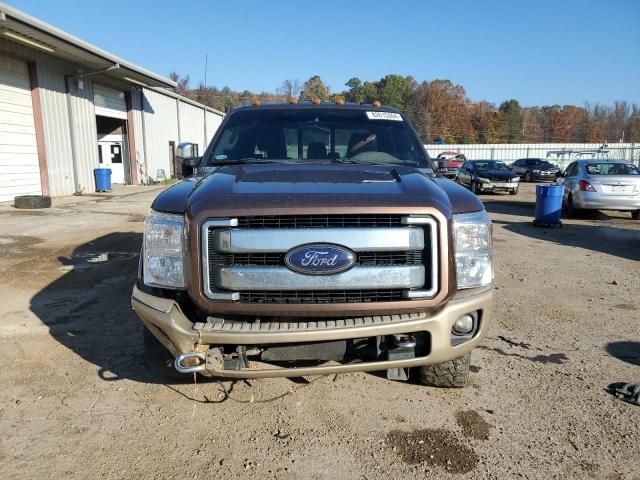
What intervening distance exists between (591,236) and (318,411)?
9368 mm

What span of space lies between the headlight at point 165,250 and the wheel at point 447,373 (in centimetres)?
172

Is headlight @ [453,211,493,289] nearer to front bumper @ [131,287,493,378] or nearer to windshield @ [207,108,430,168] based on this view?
front bumper @ [131,287,493,378]

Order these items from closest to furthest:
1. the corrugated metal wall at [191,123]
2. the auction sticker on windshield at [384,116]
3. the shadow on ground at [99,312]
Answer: the shadow on ground at [99,312]
the auction sticker on windshield at [384,116]
the corrugated metal wall at [191,123]

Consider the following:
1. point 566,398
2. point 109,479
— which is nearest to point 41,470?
point 109,479

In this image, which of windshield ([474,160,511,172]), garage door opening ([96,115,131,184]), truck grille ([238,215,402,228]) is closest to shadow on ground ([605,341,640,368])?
truck grille ([238,215,402,228])

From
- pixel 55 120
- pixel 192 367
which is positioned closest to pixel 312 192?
pixel 192 367

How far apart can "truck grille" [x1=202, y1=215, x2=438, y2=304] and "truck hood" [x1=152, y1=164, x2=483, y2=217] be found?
8cm

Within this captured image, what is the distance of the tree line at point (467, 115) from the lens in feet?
226

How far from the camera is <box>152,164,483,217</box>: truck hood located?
2.63 m

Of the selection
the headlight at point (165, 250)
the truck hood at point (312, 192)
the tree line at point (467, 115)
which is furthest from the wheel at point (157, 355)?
the tree line at point (467, 115)

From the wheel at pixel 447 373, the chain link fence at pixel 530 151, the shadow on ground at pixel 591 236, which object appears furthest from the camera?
the chain link fence at pixel 530 151

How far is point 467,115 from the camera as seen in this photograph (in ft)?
235

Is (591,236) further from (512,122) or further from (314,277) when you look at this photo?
(512,122)

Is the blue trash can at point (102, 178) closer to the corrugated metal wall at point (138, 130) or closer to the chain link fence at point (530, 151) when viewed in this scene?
the corrugated metal wall at point (138, 130)
